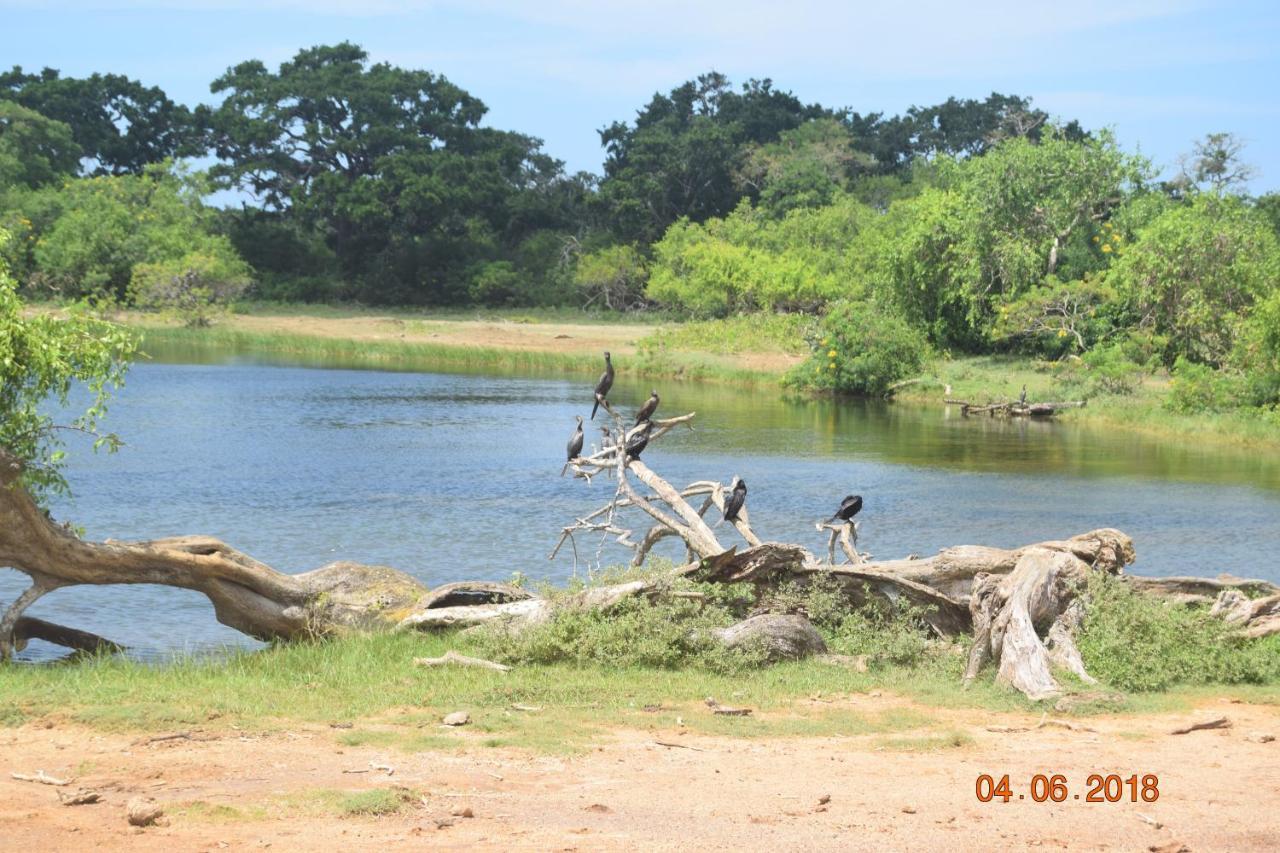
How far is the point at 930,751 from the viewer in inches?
321

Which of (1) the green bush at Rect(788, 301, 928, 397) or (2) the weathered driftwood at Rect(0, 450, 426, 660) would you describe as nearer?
(2) the weathered driftwood at Rect(0, 450, 426, 660)

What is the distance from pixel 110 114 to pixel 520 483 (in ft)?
178

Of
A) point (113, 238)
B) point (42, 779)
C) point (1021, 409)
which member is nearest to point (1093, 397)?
point (1021, 409)

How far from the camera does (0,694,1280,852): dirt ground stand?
6.49 meters

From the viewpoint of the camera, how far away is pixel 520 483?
23578 millimetres

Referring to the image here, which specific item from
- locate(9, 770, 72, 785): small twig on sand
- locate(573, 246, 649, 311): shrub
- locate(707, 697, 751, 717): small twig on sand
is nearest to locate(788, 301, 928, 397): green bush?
locate(573, 246, 649, 311): shrub

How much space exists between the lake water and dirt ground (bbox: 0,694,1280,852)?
515 cm

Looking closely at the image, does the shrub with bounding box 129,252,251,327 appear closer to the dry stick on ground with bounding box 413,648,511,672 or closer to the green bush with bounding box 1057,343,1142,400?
the green bush with bounding box 1057,343,1142,400

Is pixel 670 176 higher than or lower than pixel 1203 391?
higher

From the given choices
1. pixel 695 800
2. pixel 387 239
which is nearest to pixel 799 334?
pixel 387 239

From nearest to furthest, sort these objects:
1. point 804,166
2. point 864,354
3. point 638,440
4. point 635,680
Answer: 1. point 635,680
2. point 638,440
3. point 864,354
4. point 804,166

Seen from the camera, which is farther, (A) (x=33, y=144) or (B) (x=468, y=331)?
(A) (x=33, y=144)

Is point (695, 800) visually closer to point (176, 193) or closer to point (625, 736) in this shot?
point (625, 736)

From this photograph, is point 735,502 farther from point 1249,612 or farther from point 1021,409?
point 1021,409
